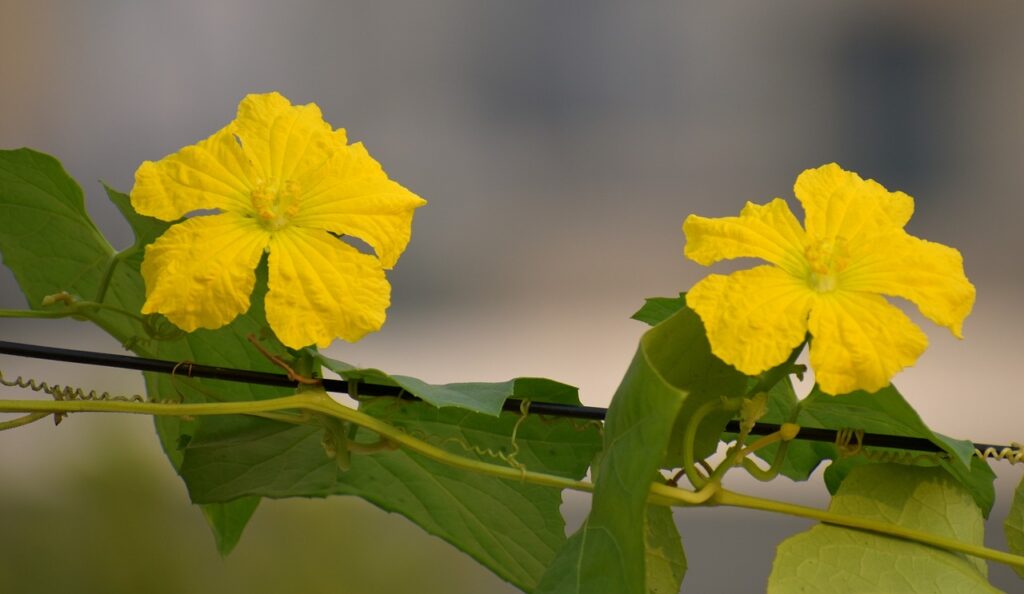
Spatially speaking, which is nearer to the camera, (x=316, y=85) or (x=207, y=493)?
(x=207, y=493)

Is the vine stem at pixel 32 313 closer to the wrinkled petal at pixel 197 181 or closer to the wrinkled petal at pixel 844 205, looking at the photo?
the wrinkled petal at pixel 197 181

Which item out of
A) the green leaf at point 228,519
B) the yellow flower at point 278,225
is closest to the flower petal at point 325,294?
the yellow flower at point 278,225

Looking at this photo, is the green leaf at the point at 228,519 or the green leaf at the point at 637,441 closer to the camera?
the green leaf at the point at 637,441

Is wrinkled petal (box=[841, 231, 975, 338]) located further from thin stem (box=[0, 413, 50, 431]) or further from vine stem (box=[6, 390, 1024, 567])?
thin stem (box=[0, 413, 50, 431])

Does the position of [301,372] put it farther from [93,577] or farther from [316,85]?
[316,85]

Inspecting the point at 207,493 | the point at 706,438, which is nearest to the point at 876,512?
the point at 706,438

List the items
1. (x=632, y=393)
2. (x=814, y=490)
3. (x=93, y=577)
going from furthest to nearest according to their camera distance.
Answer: (x=814, y=490) → (x=93, y=577) → (x=632, y=393)
